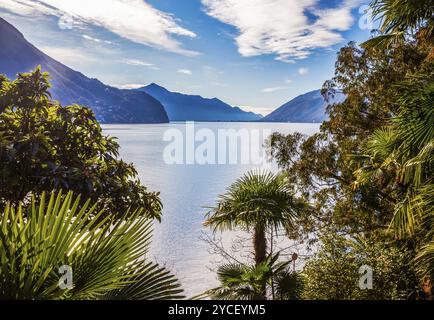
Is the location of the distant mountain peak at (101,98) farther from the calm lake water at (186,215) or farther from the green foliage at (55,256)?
the green foliage at (55,256)

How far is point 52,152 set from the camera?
19.8 feet

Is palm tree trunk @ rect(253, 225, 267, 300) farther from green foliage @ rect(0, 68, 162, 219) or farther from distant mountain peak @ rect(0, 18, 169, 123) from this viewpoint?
distant mountain peak @ rect(0, 18, 169, 123)

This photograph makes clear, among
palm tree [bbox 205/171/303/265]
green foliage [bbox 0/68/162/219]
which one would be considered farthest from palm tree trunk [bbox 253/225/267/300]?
green foliage [bbox 0/68/162/219]

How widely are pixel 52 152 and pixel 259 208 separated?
12.9 ft

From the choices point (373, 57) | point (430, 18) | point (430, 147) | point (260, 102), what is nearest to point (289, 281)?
point (430, 147)

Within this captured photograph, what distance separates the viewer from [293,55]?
1537 centimetres

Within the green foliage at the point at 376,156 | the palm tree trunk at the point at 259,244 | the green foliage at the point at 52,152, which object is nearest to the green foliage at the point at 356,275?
the green foliage at the point at 376,156

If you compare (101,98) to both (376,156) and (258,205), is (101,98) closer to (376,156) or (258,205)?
(376,156)

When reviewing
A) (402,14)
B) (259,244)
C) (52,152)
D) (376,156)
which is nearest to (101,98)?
(52,152)

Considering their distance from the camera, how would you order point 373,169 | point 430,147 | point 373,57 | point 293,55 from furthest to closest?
1. point 293,55
2. point 373,57
3. point 373,169
4. point 430,147

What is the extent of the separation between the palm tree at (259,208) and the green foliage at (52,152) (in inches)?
76.3

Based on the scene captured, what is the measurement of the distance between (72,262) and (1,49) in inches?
1967

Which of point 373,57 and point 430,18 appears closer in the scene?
point 430,18

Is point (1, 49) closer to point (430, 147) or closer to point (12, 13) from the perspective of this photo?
point (12, 13)
